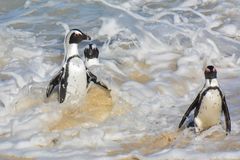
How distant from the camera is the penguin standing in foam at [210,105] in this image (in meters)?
5.51

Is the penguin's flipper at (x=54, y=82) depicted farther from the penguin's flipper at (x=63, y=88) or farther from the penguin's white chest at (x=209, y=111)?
the penguin's white chest at (x=209, y=111)

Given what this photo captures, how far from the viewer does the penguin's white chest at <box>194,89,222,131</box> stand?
5527 millimetres

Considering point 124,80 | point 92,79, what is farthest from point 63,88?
point 124,80

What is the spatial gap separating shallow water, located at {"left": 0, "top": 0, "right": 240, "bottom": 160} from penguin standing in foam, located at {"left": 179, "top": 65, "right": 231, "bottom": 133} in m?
0.09

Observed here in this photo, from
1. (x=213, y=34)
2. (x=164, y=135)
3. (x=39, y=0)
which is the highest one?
(x=39, y=0)

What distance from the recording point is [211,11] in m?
11.3

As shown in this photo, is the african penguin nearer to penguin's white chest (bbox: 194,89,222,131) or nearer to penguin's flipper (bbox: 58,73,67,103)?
penguin's flipper (bbox: 58,73,67,103)

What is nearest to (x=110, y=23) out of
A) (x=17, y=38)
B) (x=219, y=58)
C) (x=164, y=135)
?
(x=17, y=38)

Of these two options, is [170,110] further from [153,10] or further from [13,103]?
[153,10]

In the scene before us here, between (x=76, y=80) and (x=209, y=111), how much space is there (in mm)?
1621

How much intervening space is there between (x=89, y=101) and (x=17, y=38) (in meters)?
3.85

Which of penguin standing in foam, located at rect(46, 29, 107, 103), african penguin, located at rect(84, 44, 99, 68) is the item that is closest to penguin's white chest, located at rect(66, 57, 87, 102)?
penguin standing in foam, located at rect(46, 29, 107, 103)

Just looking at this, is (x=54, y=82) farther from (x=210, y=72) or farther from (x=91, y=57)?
(x=210, y=72)

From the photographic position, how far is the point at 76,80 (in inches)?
258
